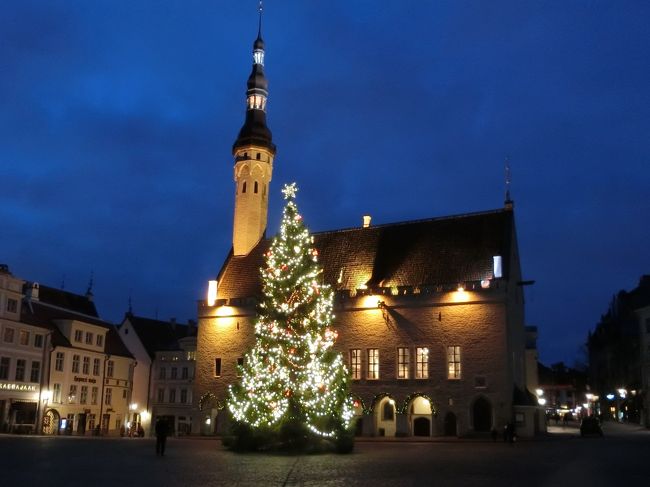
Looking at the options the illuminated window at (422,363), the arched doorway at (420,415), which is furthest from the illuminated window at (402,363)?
the arched doorway at (420,415)

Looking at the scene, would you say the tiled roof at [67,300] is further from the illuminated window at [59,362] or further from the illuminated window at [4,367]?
the illuminated window at [4,367]

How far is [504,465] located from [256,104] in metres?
40.2

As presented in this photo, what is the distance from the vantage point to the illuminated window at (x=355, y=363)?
44.2 m

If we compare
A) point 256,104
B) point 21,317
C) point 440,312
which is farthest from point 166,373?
point 440,312

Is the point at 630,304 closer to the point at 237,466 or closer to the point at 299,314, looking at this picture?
the point at 299,314

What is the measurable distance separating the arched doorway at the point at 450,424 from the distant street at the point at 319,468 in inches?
604

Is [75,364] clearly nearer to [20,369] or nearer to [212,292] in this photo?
[20,369]

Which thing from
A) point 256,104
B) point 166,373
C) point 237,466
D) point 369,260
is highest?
point 256,104

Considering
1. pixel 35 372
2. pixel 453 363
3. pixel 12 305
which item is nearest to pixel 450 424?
pixel 453 363

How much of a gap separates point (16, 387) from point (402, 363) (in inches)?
959

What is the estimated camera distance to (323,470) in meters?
18.5

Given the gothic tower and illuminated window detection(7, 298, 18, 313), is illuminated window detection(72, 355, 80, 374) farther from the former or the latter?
the gothic tower

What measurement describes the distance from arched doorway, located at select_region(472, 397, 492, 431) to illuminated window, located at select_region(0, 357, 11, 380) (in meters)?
28.4

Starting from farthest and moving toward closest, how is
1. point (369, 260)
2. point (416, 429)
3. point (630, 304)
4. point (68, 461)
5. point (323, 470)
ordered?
point (630, 304)
point (369, 260)
point (416, 429)
point (68, 461)
point (323, 470)
